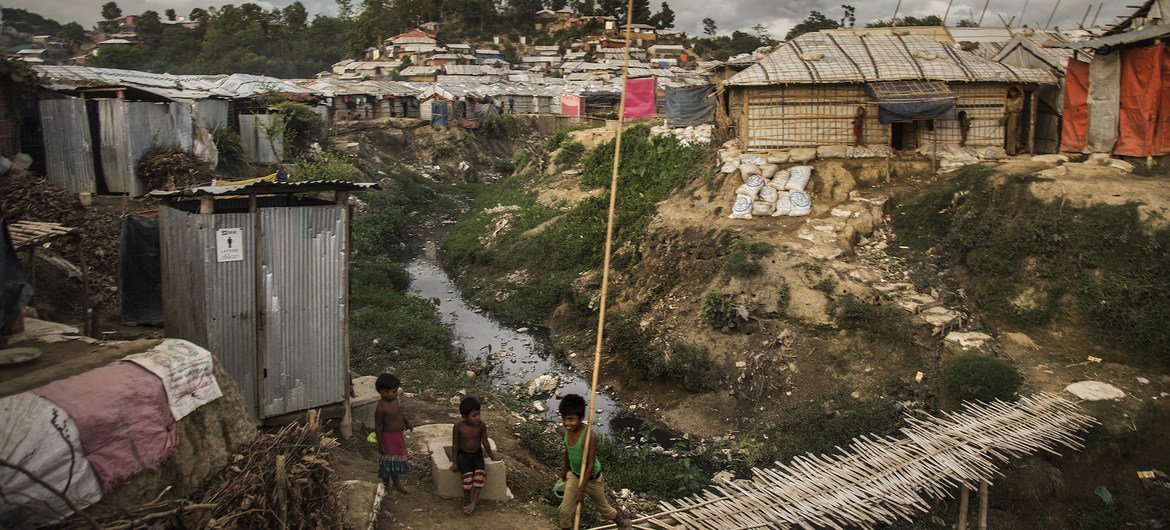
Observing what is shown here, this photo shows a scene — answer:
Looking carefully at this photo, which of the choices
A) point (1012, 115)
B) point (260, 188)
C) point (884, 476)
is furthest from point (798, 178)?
point (260, 188)

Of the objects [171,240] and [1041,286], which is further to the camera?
[1041,286]

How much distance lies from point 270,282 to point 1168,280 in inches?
392

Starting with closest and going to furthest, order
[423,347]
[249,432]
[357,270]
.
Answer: [249,432] < [423,347] < [357,270]

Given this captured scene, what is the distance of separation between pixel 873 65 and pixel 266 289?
38.5 ft

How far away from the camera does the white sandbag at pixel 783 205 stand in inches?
507

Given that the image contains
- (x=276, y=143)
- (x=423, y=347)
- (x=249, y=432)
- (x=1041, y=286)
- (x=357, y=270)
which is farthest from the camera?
(x=276, y=143)

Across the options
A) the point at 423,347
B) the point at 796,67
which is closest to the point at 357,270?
the point at 423,347

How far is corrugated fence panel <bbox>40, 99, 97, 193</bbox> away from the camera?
11164 millimetres

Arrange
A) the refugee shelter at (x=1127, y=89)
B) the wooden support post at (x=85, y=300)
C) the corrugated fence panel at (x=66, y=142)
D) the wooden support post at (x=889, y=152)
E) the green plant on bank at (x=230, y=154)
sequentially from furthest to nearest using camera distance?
the green plant on bank at (x=230, y=154), the wooden support post at (x=889, y=152), the corrugated fence panel at (x=66, y=142), the refugee shelter at (x=1127, y=89), the wooden support post at (x=85, y=300)

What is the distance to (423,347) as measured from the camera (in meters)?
11.9

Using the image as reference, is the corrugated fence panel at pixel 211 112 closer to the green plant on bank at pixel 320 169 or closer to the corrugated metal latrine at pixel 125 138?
the green plant on bank at pixel 320 169

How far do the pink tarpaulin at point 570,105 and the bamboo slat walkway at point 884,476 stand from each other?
28.5m

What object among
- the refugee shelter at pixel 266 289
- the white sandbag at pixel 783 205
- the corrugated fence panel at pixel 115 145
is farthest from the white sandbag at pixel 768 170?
the corrugated fence panel at pixel 115 145

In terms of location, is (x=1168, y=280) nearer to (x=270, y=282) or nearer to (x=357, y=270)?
(x=270, y=282)
